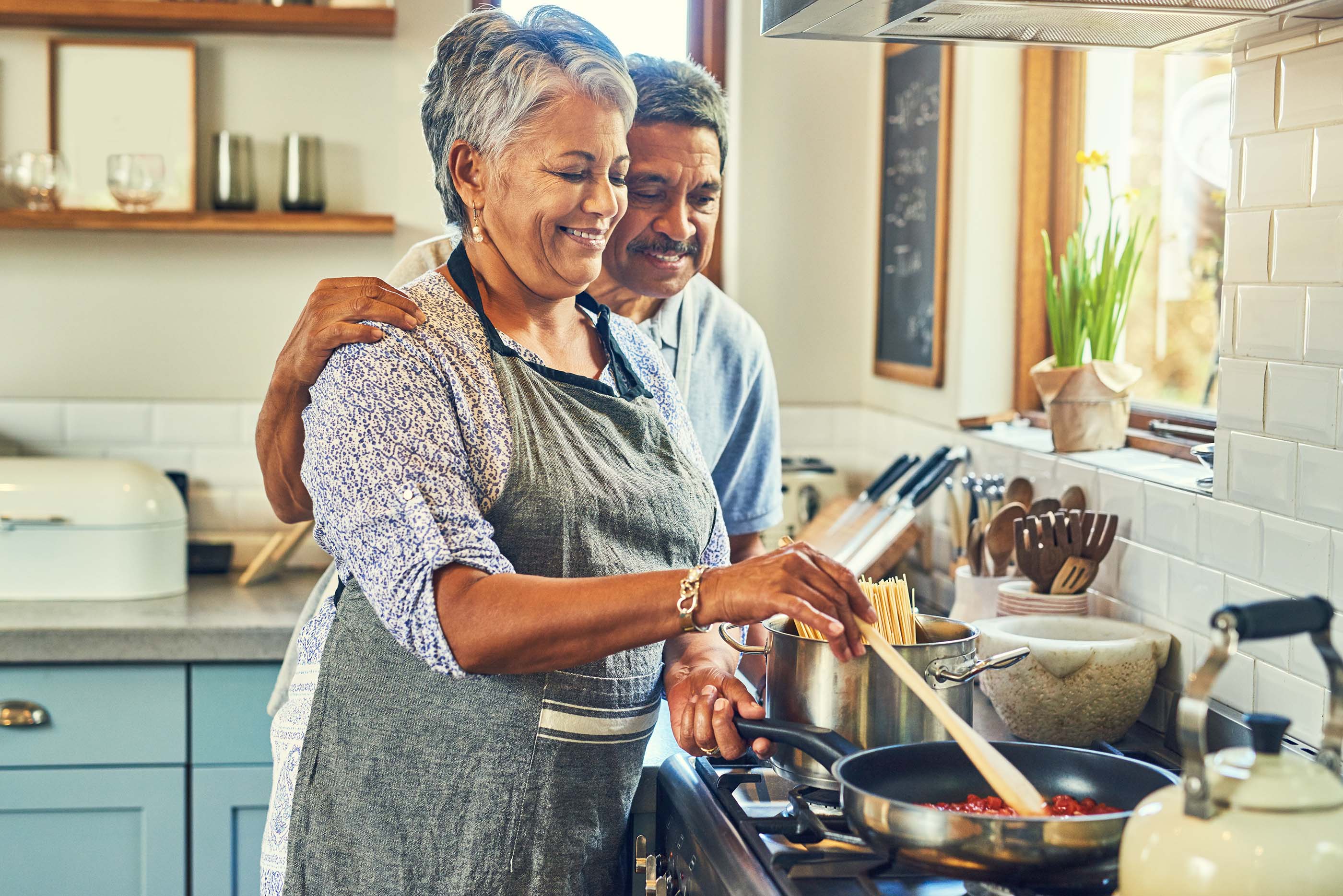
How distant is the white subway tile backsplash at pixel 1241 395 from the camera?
5.10 ft

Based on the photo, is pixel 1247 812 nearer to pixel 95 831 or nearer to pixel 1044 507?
pixel 1044 507

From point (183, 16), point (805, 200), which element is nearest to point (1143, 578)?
point (805, 200)

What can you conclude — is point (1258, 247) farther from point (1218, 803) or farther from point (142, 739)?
point (142, 739)

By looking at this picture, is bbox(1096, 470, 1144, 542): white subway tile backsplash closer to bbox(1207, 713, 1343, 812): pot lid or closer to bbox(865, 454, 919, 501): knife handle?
bbox(865, 454, 919, 501): knife handle

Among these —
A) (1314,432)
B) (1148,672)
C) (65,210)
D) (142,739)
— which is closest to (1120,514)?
(1148,672)

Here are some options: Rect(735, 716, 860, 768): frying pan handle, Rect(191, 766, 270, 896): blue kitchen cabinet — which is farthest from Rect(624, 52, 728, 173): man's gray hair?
Rect(191, 766, 270, 896): blue kitchen cabinet

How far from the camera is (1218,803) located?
855 millimetres

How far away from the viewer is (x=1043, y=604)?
1876 mm

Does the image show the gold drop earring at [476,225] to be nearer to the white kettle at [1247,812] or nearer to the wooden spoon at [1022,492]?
the white kettle at [1247,812]

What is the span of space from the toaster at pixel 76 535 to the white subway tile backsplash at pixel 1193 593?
6.60ft

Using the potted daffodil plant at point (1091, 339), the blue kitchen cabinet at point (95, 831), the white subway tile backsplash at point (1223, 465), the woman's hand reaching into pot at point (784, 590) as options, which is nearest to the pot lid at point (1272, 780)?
the woman's hand reaching into pot at point (784, 590)

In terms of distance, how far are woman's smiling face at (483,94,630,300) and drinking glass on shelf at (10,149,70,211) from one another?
190cm

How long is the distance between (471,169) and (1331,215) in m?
0.95

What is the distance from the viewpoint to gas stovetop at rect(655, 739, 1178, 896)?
1.17m
